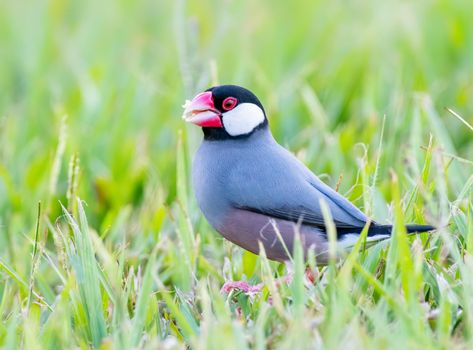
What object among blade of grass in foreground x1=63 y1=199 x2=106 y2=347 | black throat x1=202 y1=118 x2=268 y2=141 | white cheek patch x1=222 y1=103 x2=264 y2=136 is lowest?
blade of grass in foreground x1=63 y1=199 x2=106 y2=347

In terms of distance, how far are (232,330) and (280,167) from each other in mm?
910

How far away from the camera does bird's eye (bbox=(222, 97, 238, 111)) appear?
3184mm

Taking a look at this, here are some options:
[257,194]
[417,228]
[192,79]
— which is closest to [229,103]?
[257,194]

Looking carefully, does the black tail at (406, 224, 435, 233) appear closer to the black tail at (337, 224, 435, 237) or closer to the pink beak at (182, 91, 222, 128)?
the black tail at (337, 224, 435, 237)

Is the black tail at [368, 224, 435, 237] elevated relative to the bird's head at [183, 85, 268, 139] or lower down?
lower down

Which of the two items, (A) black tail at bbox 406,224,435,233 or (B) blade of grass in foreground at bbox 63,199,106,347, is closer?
(B) blade of grass in foreground at bbox 63,199,106,347

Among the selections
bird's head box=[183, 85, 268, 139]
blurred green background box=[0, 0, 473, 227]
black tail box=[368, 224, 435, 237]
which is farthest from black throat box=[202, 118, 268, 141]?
black tail box=[368, 224, 435, 237]

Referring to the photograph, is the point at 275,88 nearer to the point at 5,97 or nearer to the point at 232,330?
the point at 5,97

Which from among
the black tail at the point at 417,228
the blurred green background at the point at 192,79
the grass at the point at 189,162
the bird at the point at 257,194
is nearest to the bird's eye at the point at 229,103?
the bird at the point at 257,194

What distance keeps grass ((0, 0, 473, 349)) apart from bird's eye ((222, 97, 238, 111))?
347 mm

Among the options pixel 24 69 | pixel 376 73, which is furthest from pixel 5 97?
pixel 376 73

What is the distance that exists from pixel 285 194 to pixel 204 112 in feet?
1.37

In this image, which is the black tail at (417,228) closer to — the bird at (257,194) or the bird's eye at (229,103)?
the bird at (257,194)

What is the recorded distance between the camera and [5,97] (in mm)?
5543
